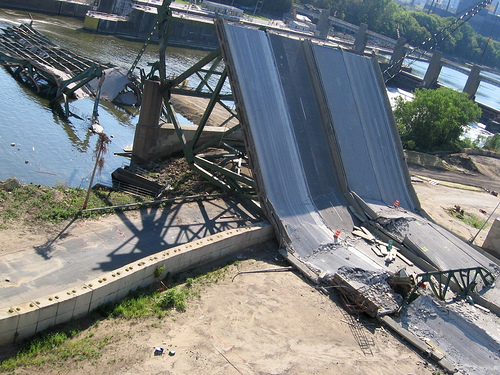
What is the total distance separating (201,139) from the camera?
30.4 m

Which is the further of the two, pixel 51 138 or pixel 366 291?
pixel 51 138

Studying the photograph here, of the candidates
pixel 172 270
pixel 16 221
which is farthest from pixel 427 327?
pixel 16 221

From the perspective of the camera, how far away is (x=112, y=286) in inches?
576

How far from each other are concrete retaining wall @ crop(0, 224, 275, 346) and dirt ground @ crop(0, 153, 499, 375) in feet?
2.03

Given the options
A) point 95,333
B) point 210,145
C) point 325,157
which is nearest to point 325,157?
point 325,157

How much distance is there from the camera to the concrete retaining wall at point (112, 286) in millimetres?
12328

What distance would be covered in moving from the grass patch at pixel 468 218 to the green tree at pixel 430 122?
16186 millimetres

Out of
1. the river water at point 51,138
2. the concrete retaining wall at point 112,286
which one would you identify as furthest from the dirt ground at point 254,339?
the river water at point 51,138

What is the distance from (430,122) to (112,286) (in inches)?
1619

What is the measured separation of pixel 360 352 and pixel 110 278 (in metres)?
7.70

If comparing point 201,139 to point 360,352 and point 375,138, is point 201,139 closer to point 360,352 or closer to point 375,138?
point 375,138

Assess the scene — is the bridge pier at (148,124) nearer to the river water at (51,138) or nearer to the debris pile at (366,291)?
the river water at (51,138)

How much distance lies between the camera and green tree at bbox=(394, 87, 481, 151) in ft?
159

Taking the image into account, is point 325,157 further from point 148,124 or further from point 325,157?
point 148,124
